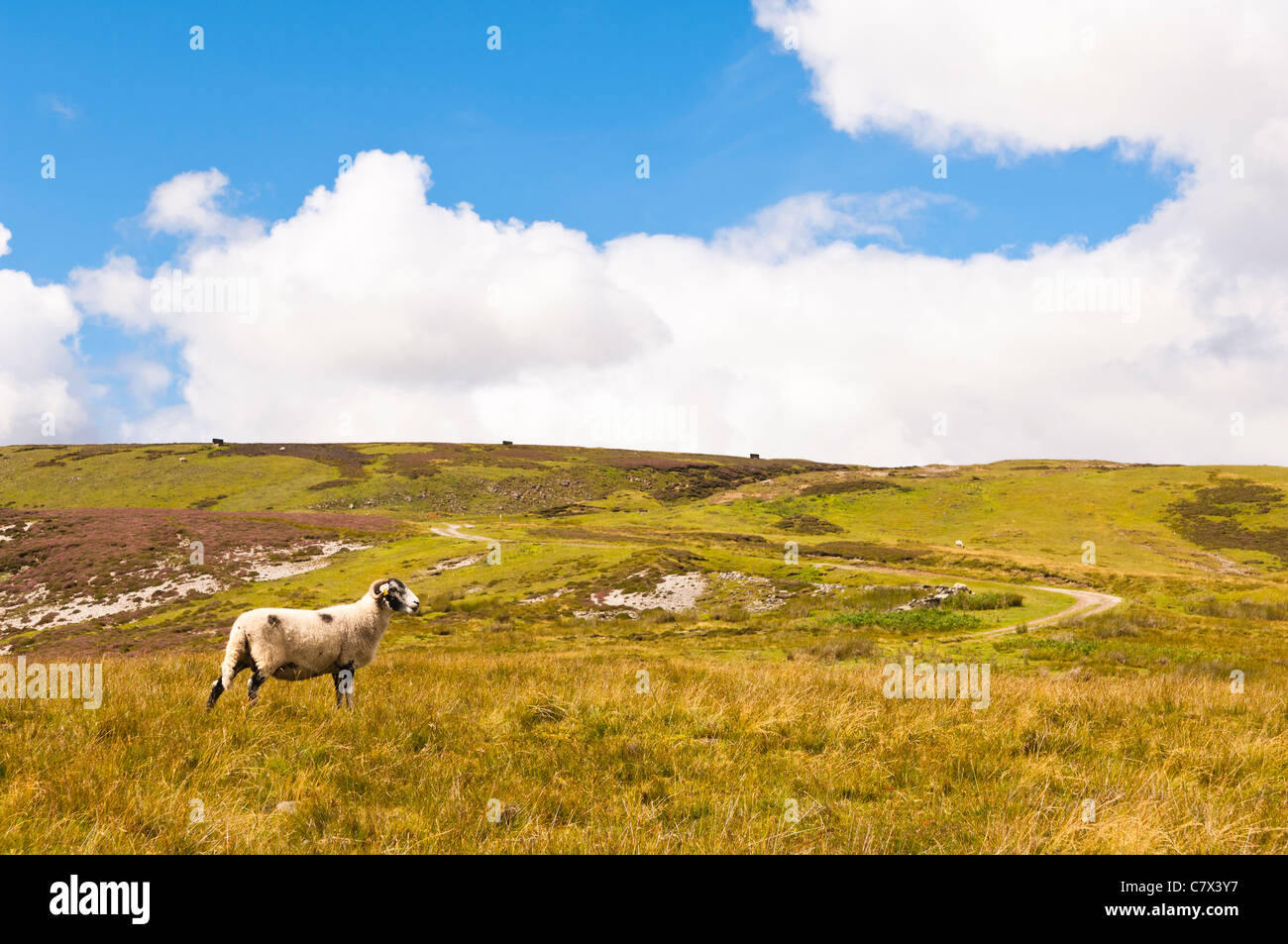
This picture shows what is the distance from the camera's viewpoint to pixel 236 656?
29.1 feet

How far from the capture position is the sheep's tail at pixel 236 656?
871 centimetres

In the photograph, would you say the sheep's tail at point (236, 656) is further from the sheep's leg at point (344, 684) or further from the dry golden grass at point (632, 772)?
the sheep's leg at point (344, 684)

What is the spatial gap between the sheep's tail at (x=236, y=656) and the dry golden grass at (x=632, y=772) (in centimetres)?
37

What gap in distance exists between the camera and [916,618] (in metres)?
28.1

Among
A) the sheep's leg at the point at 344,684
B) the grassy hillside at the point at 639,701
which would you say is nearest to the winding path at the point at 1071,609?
the grassy hillside at the point at 639,701

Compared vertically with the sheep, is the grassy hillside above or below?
below

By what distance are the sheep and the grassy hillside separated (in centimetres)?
41

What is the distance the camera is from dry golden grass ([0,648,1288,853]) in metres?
4.93

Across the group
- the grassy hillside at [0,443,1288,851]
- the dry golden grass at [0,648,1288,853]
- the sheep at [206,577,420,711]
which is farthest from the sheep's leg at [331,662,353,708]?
the dry golden grass at [0,648,1288,853]

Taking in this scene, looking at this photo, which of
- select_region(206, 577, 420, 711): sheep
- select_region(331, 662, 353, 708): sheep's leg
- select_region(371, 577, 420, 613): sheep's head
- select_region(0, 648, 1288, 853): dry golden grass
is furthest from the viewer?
select_region(371, 577, 420, 613): sheep's head

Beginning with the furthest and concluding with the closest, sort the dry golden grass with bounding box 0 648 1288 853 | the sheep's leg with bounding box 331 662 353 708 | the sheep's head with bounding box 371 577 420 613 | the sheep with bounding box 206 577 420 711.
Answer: the sheep's head with bounding box 371 577 420 613, the sheep's leg with bounding box 331 662 353 708, the sheep with bounding box 206 577 420 711, the dry golden grass with bounding box 0 648 1288 853

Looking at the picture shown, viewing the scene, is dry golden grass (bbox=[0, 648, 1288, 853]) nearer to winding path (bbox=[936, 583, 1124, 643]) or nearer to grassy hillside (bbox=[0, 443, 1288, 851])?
grassy hillside (bbox=[0, 443, 1288, 851])
